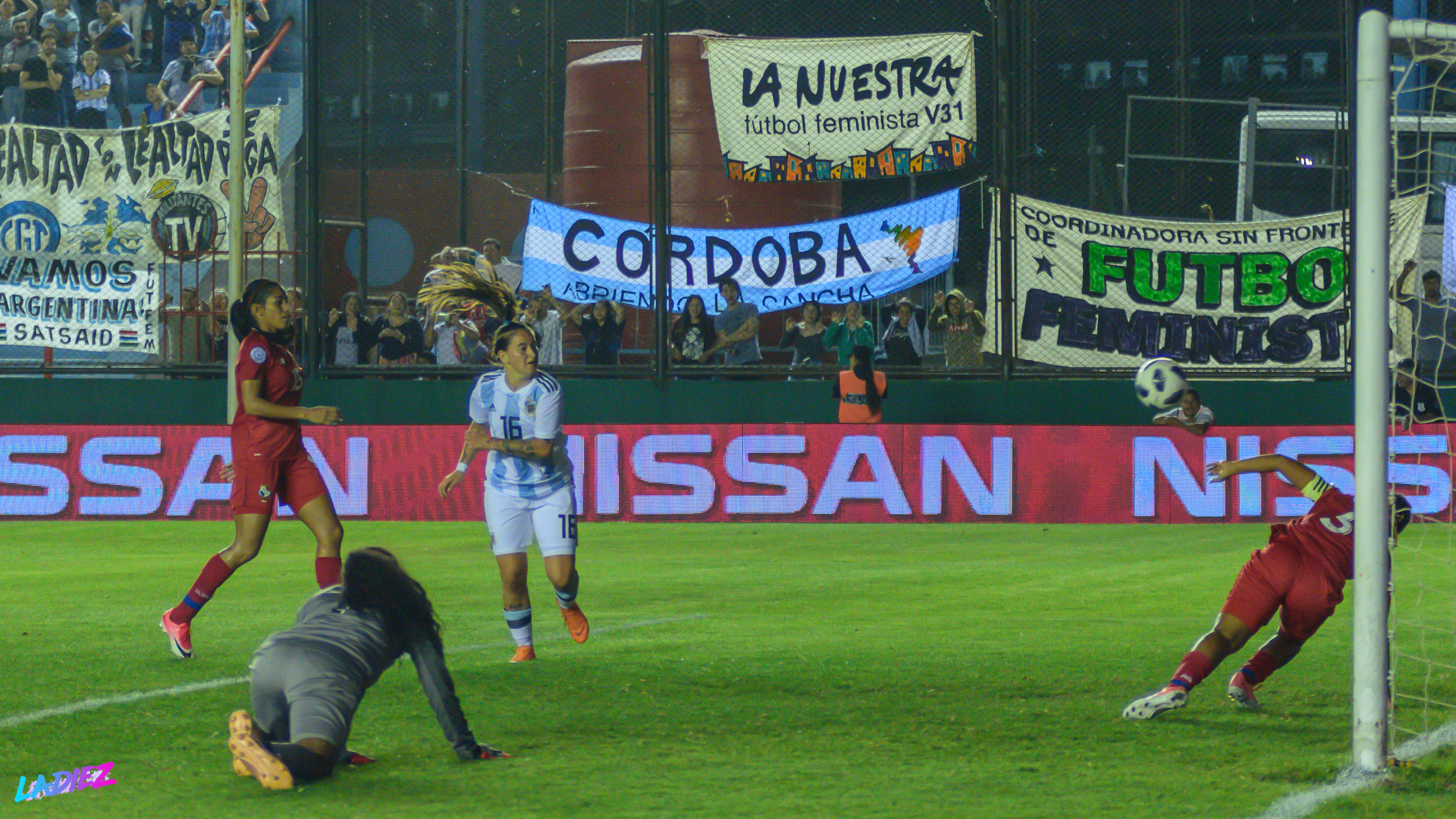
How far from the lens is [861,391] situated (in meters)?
17.3

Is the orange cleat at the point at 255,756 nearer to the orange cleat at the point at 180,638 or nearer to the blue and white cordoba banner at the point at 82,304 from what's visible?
the orange cleat at the point at 180,638

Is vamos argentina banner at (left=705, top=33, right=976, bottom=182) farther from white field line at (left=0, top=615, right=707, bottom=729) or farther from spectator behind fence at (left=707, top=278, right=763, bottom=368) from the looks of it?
white field line at (left=0, top=615, right=707, bottom=729)

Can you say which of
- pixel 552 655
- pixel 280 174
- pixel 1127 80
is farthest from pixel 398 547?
pixel 1127 80

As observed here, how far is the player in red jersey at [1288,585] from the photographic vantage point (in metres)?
6.96

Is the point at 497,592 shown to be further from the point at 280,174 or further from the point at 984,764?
the point at 280,174

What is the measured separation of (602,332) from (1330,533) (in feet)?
40.8

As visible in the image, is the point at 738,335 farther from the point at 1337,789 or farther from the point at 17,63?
the point at 1337,789

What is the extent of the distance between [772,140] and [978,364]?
142 inches

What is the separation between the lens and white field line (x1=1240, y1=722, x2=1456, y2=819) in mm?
5434

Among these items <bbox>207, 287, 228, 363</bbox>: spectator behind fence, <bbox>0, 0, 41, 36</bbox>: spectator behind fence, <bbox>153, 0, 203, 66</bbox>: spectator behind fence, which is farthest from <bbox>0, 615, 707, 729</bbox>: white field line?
<bbox>153, 0, 203, 66</bbox>: spectator behind fence

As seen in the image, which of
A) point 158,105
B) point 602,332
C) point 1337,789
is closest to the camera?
point 1337,789

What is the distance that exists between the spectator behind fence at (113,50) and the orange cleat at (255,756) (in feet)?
68.8

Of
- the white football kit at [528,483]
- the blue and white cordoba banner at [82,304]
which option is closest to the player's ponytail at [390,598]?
the white football kit at [528,483]

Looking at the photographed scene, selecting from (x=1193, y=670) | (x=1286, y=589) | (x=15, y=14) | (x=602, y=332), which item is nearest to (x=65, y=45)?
(x=15, y=14)
